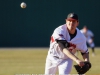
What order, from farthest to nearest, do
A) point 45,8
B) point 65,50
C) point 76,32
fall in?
1. point 45,8
2. point 76,32
3. point 65,50

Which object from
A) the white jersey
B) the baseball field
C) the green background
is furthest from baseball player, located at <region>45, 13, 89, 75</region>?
the green background

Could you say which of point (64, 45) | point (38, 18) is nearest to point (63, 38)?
point (64, 45)

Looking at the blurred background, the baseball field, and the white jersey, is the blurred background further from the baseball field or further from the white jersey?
the white jersey

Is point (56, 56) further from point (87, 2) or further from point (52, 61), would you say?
point (87, 2)

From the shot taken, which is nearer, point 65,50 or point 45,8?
point 65,50

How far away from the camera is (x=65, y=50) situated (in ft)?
20.5

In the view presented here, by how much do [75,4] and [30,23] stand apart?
4267mm

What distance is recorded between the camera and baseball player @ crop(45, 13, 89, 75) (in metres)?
6.38

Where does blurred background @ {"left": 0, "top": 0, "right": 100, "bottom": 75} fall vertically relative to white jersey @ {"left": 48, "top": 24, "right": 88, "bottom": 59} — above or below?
above

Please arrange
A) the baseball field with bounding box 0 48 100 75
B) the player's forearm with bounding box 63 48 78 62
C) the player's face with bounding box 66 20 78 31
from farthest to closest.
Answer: the baseball field with bounding box 0 48 100 75
the player's face with bounding box 66 20 78 31
the player's forearm with bounding box 63 48 78 62

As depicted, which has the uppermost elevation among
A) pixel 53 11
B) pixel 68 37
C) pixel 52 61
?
pixel 53 11

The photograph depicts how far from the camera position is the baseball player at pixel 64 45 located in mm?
6375

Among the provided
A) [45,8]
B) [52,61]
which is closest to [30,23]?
[45,8]

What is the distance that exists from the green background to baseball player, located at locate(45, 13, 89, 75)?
80.0 feet
